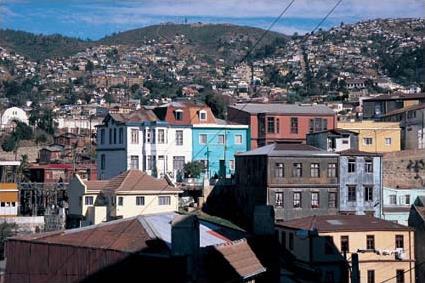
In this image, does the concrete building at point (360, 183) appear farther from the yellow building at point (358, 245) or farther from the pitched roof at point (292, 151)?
the yellow building at point (358, 245)

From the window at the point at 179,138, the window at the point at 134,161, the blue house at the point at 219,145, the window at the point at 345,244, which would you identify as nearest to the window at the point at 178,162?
the blue house at the point at 219,145

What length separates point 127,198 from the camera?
30828 mm

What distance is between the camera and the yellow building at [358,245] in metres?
26.2

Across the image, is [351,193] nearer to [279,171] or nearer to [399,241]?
[279,171]

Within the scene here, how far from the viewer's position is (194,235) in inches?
566

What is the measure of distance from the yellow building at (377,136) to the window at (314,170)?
638cm

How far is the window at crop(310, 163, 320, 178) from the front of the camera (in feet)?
99.8

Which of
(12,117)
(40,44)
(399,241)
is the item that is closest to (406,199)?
(399,241)

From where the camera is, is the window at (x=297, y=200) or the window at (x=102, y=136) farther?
the window at (x=102, y=136)

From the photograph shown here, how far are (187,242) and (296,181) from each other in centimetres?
1614

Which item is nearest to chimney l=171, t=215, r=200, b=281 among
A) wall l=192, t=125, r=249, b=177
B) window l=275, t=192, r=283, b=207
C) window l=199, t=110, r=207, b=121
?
window l=275, t=192, r=283, b=207

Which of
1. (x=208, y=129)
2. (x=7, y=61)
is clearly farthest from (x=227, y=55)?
(x=208, y=129)

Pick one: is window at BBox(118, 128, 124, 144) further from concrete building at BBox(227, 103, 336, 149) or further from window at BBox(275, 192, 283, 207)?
window at BBox(275, 192, 283, 207)

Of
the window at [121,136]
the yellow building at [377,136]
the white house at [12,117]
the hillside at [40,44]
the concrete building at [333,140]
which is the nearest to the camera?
the concrete building at [333,140]
